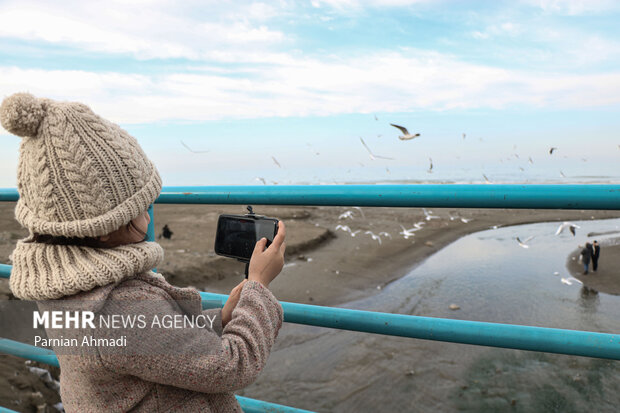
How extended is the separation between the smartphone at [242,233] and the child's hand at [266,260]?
1.3 inches

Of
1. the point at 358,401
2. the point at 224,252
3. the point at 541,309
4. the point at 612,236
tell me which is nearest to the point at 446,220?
the point at 612,236

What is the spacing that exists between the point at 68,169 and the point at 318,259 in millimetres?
8931

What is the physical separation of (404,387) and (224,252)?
12.2ft

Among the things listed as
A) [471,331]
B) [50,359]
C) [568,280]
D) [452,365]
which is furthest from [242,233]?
[568,280]

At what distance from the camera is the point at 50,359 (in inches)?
61.8

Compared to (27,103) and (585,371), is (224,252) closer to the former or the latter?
(27,103)

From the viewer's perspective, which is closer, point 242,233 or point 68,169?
point 68,169

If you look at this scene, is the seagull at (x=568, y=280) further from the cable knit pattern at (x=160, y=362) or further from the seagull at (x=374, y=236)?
the cable knit pattern at (x=160, y=362)

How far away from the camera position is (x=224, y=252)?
1202 mm

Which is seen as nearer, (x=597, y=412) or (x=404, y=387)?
(x=597, y=412)

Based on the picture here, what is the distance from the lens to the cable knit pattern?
850 mm

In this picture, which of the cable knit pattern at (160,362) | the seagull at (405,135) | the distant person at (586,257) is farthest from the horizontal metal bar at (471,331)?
the distant person at (586,257)

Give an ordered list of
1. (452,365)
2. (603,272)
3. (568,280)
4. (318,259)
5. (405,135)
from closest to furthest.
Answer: (405,135) < (452,365) < (568,280) < (603,272) < (318,259)

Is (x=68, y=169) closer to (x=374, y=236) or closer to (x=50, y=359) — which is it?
(x=50, y=359)
